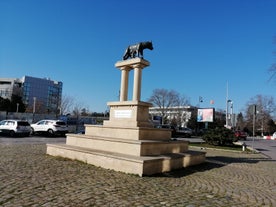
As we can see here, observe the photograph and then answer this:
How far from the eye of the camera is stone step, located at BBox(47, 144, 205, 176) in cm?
767

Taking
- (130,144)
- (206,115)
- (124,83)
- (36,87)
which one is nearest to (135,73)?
(124,83)

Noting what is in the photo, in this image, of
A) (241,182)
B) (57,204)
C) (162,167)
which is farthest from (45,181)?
(241,182)

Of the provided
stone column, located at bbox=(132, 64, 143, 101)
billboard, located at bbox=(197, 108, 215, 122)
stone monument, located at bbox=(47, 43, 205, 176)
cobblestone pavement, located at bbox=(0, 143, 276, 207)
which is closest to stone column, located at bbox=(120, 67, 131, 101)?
stone monument, located at bbox=(47, 43, 205, 176)

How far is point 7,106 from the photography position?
68.0 meters

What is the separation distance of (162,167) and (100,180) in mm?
2538

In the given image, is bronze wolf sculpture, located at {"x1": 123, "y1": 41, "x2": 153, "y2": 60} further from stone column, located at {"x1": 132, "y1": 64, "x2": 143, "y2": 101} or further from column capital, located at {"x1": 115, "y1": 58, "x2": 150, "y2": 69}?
stone column, located at {"x1": 132, "y1": 64, "x2": 143, "y2": 101}

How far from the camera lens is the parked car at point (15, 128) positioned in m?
24.1

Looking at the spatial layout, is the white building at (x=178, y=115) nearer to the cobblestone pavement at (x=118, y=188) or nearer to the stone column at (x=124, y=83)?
the stone column at (x=124, y=83)

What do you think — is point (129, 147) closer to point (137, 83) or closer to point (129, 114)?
point (129, 114)

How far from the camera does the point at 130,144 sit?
9.13m

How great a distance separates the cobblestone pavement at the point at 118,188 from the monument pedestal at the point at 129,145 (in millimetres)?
414

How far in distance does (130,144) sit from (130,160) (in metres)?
1.38

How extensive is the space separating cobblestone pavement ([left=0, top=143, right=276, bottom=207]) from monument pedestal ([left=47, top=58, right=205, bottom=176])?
41 centimetres

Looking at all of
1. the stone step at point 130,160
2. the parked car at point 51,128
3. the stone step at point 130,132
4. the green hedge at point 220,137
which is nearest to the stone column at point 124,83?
the stone step at point 130,132
